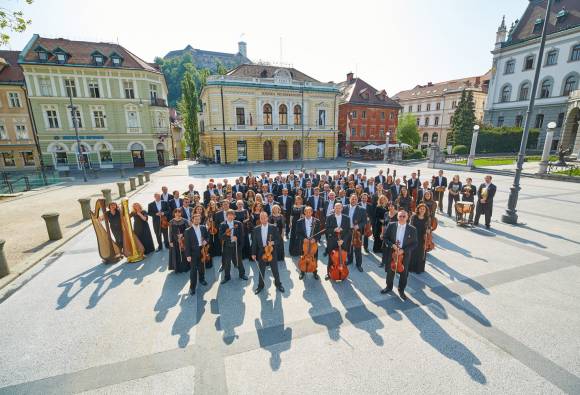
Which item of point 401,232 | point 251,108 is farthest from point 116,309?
point 251,108

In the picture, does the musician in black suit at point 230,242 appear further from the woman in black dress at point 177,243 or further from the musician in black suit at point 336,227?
the musician in black suit at point 336,227

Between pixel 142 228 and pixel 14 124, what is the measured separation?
37.8 m

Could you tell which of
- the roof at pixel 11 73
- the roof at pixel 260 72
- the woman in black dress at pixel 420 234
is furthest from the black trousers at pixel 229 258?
the roof at pixel 11 73

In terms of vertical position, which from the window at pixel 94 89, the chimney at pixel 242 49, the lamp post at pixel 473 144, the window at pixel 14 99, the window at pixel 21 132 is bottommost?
the lamp post at pixel 473 144

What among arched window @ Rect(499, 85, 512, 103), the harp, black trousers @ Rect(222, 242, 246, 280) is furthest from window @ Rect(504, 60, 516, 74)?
the harp

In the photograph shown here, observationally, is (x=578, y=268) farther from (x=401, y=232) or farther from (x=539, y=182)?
(x=539, y=182)

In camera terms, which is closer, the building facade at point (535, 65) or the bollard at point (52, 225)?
the bollard at point (52, 225)

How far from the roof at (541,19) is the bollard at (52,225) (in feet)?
171

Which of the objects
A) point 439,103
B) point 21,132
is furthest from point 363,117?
point 21,132

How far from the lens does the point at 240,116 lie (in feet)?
113

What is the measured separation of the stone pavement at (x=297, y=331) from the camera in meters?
3.78

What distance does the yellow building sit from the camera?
33.3m

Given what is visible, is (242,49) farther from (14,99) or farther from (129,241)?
(129,241)

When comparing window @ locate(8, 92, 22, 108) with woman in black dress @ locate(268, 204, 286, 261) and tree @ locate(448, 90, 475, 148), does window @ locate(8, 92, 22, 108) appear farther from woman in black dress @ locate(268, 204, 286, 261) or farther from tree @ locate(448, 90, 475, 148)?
tree @ locate(448, 90, 475, 148)
